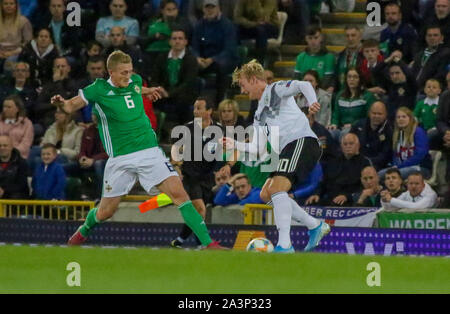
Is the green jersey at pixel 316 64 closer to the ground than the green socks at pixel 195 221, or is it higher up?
higher up

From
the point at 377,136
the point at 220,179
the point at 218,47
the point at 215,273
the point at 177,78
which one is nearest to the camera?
the point at 215,273

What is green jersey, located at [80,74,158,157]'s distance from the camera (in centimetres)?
1474

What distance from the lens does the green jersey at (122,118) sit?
48.4ft

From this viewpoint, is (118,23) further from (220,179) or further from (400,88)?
(400,88)

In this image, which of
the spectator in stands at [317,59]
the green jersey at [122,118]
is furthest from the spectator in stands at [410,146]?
the green jersey at [122,118]

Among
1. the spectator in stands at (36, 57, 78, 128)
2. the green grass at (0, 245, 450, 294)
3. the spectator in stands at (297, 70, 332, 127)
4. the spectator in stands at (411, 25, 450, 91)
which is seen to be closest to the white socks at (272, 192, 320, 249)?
the green grass at (0, 245, 450, 294)

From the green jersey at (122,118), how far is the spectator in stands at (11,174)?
15.8 feet

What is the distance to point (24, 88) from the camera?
2117 centimetres

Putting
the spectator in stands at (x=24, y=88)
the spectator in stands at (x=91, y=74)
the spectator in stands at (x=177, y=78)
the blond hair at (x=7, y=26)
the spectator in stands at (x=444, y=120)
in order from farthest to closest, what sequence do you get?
the blond hair at (x=7, y=26)
the spectator in stands at (x=24, y=88)
the spectator in stands at (x=91, y=74)
the spectator in stands at (x=177, y=78)
the spectator in stands at (x=444, y=120)

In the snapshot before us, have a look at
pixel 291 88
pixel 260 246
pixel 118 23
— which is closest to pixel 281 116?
pixel 291 88

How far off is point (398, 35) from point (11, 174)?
5.82 meters

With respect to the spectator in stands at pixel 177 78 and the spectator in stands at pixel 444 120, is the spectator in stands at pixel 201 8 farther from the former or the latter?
the spectator in stands at pixel 444 120

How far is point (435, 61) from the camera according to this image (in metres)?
18.8

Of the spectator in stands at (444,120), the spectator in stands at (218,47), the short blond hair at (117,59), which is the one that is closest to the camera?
the short blond hair at (117,59)
